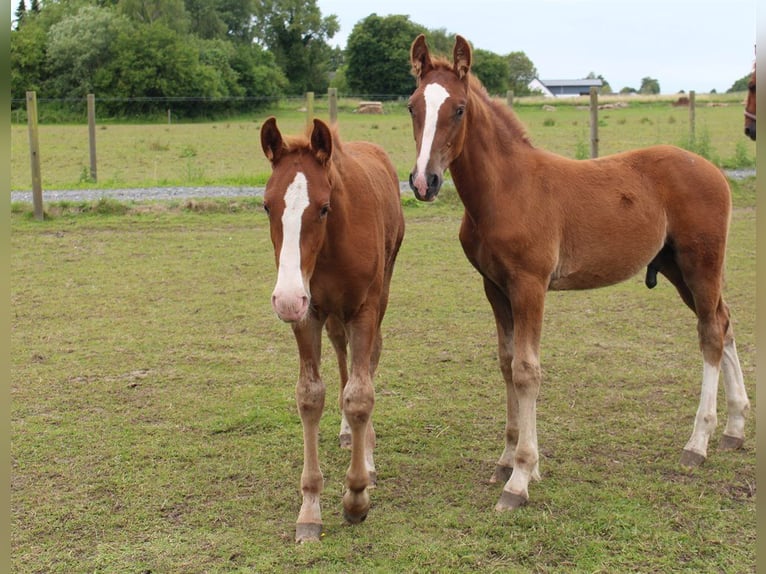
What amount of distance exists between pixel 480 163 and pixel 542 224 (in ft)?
1.60

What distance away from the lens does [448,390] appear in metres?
5.61

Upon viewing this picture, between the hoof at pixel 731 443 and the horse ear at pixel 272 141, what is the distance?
10.8ft

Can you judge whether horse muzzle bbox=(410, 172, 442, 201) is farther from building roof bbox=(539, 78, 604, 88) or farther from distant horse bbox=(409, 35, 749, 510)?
building roof bbox=(539, 78, 604, 88)

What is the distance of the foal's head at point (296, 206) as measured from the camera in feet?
10.5

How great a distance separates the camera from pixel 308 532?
3668mm

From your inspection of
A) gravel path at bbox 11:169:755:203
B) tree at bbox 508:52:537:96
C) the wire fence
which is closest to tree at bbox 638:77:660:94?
tree at bbox 508:52:537:96

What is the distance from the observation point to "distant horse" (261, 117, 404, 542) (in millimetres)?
3367

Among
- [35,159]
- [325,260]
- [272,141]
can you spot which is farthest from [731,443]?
[35,159]

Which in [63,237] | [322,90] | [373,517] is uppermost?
[322,90]

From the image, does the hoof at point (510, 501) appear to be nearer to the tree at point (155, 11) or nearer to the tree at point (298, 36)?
the tree at point (155, 11)

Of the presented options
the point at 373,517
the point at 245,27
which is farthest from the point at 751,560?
the point at 245,27

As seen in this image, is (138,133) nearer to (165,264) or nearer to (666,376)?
(165,264)

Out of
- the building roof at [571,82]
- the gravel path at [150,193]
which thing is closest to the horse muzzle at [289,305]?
the gravel path at [150,193]

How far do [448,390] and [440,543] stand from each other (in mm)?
2133
